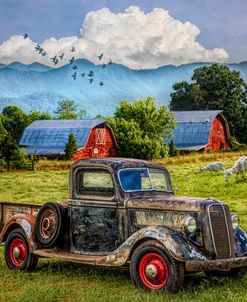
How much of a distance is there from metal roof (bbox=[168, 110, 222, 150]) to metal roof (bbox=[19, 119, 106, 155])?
1130 centimetres

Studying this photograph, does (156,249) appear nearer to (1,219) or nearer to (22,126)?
(1,219)

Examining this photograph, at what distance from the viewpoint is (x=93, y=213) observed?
1070cm

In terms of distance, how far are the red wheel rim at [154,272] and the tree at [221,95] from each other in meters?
73.8

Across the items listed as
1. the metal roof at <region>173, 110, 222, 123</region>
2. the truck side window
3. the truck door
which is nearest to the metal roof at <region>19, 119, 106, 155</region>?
the metal roof at <region>173, 110, 222, 123</region>

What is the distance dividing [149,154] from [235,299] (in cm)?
4774


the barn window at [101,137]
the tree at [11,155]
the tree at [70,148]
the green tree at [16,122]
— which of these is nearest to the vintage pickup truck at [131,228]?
the tree at [11,155]

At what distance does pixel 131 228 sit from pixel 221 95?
80397 mm

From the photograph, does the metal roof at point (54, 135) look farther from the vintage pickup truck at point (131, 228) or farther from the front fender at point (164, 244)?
the front fender at point (164, 244)

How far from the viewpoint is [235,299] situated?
8609 mm

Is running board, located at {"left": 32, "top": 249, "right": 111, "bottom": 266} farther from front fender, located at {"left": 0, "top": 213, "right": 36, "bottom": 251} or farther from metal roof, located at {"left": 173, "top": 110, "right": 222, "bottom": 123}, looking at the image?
metal roof, located at {"left": 173, "top": 110, "right": 222, "bottom": 123}

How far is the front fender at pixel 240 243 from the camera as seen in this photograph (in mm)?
10196

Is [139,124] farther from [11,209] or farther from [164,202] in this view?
[164,202]

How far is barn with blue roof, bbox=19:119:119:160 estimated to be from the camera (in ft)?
191

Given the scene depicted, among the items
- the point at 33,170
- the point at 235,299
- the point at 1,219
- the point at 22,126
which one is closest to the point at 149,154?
the point at 33,170
